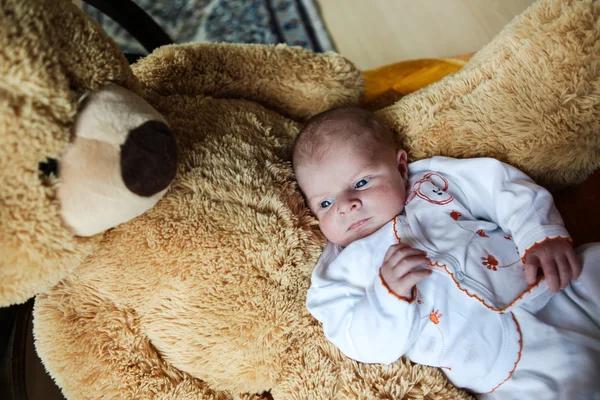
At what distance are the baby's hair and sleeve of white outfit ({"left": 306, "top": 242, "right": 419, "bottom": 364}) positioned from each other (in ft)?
0.76

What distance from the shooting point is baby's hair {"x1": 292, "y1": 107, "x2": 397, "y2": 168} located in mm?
836

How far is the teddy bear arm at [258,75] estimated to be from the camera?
2.82 ft

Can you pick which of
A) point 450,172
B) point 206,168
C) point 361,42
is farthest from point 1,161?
point 361,42

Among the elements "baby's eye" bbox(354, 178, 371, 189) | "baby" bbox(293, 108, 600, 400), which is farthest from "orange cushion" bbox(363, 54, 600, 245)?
"baby's eye" bbox(354, 178, 371, 189)

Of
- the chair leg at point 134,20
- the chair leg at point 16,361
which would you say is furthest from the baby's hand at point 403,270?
the chair leg at point 134,20

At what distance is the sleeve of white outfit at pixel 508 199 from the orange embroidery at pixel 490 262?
0.04 meters

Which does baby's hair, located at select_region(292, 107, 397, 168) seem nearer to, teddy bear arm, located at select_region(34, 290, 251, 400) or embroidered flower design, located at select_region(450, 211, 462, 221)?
embroidered flower design, located at select_region(450, 211, 462, 221)

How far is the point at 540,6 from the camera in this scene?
0.83 m

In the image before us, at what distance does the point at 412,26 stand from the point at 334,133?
1.18 m

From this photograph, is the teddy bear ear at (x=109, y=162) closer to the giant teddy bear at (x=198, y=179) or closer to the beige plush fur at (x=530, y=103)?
the giant teddy bear at (x=198, y=179)

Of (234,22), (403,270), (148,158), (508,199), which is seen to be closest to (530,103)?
→ (508,199)

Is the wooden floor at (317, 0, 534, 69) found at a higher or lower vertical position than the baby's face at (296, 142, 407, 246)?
higher

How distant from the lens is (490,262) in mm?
745

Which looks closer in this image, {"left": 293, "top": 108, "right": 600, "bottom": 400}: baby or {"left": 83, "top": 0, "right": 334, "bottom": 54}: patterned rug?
{"left": 293, "top": 108, "right": 600, "bottom": 400}: baby
